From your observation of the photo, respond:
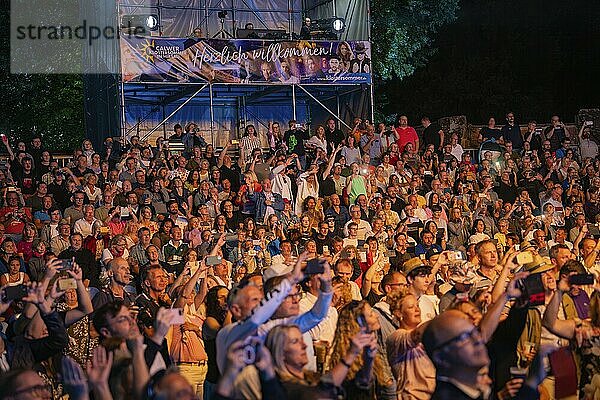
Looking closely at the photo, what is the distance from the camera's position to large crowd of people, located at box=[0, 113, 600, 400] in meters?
6.45

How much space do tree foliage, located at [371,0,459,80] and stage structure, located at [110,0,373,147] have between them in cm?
503

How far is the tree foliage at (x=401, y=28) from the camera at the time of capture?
32156mm

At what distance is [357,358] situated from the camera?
285 inches

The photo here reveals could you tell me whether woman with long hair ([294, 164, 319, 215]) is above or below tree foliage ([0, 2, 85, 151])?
below

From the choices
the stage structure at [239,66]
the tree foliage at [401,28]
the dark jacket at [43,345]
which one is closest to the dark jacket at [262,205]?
the stage structure at [239,66]

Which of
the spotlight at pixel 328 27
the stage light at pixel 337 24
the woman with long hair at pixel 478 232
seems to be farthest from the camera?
the stage light at pixel 337 24

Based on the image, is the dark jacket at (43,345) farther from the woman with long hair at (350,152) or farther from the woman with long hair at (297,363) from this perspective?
the woman with long hair at (350,152)

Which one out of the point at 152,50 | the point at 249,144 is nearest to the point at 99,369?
the point at 249,144

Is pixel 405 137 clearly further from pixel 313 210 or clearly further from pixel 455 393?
pixel 455 393

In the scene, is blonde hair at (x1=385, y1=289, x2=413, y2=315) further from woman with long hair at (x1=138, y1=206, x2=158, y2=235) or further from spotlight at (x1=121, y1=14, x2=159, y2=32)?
spotlight at (x1=121, y1=14, x2=159, y2=32)

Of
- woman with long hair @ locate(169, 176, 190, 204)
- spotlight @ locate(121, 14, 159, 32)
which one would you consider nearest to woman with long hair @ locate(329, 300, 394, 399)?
woman with long hair @ locate(169, 176, 190, 204)

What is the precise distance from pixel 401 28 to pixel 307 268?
25.9m

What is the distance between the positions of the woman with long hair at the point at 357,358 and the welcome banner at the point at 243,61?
15.7m

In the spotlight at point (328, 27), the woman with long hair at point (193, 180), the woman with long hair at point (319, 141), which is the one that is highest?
the spotlight at point (328, 27)
